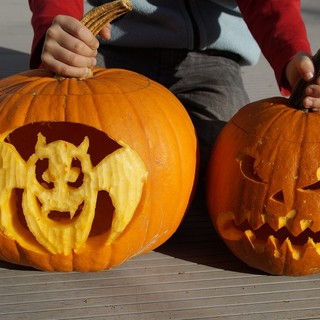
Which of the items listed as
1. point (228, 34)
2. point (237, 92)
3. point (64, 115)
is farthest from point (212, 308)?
point (228, 34)

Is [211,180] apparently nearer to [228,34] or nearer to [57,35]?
[57,35]

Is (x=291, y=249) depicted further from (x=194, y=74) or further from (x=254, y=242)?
(x=194, y=74)

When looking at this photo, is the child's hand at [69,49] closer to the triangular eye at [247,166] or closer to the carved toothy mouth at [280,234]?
the triangular eye at [247,166]

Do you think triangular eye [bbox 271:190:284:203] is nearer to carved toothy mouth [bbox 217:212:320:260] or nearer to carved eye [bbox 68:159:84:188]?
carved toothy mouth [bbox 217:212:320:260]

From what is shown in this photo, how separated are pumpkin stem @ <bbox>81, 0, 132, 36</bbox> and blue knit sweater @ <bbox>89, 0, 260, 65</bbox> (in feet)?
1.82

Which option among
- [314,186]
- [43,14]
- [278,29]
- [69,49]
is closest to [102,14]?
[69,49]

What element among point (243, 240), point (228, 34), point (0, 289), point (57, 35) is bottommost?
point (0, 289)

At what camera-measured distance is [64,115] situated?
136 centimetres

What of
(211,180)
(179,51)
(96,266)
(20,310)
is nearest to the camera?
(20,310)

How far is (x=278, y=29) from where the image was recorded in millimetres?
1791

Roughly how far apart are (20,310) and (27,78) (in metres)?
0.57

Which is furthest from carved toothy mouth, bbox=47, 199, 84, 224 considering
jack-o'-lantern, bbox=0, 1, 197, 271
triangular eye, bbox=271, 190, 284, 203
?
triangular eye, bbox=271, 190, 284, 203

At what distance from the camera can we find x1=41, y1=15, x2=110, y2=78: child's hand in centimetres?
Result: 143

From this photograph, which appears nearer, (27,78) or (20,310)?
(20,310)
